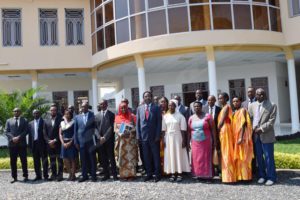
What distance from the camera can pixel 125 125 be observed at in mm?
7316

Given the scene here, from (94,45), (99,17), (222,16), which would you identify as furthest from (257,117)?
(94,45)

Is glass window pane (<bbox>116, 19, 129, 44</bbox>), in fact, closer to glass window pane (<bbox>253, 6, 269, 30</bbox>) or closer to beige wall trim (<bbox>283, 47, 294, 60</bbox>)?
glass window pane (<bbox>253, 6, 269, 30</bbox>)

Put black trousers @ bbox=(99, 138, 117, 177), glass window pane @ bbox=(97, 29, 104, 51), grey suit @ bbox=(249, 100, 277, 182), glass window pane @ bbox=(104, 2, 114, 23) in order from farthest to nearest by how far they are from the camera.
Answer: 1. glass window pane @ bbox=(97, 29, 104, 51)
2. glass window pane @ bbox=(104, 2, 114, 23)
3. black trousers @ bbox=(99, 138, 117, 177)
4. grey suit @ bbox=(249, 100, 277, 182)

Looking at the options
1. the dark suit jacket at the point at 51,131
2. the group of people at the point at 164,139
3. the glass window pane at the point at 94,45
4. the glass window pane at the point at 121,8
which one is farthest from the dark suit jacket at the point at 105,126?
the glass window pane at the point at 94,45

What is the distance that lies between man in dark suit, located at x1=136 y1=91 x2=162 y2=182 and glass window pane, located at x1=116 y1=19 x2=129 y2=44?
6.91 m

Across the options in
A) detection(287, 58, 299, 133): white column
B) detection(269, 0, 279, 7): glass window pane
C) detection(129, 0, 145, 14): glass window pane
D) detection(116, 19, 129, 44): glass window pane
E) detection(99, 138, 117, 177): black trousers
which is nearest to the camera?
detection(99, 138, 117, 177): black trousers

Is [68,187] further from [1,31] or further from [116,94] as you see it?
[116,94]

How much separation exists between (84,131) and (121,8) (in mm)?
7660

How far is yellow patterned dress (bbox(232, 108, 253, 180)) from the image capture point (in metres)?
6.43

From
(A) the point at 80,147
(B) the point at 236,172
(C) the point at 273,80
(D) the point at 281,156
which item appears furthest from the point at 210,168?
(C) the point at 273,80

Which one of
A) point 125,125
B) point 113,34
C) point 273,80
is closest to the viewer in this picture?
point 125,125

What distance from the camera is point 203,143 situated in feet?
22.0

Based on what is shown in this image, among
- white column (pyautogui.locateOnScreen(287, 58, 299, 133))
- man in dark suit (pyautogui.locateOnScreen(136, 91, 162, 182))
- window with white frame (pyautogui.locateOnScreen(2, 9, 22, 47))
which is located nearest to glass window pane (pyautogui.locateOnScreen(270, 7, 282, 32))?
white column (pyautogui.locateOnScreen(287, 58, 299, 133))

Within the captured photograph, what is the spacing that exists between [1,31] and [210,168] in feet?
41.3
